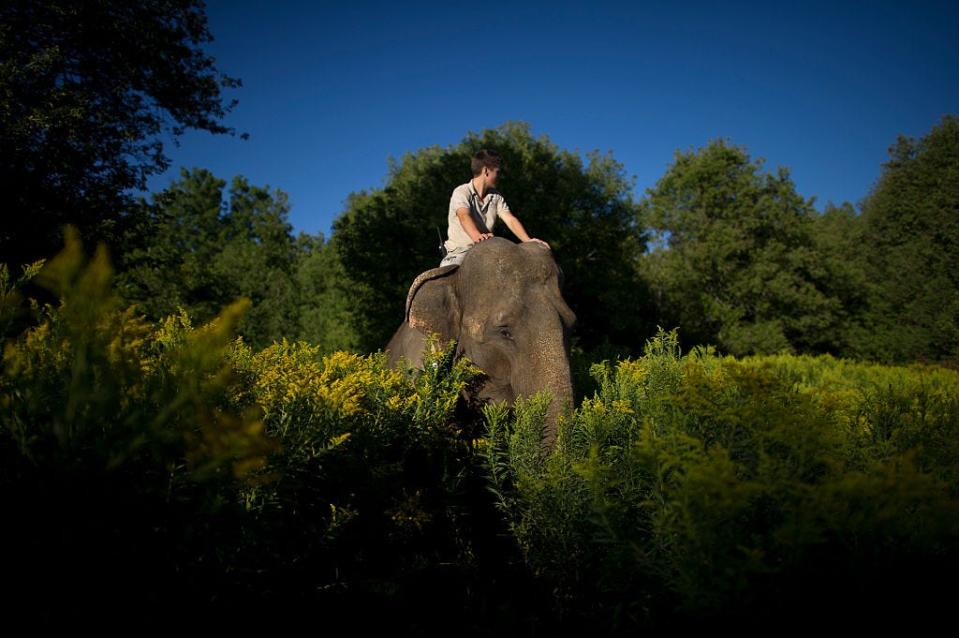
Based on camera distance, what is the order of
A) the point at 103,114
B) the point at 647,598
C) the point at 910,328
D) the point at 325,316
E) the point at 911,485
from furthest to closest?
the point at 325,316 → the point at 910,328 → the point at 103,114 → the point at 647,598 → the point at 911,485

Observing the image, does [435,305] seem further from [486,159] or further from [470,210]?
[486,159]

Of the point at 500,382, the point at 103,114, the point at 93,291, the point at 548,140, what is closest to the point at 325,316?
the point at 548,140

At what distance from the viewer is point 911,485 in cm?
165

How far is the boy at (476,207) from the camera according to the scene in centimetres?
555

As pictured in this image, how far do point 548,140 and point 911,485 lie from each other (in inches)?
1065

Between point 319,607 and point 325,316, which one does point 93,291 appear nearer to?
point 319,607

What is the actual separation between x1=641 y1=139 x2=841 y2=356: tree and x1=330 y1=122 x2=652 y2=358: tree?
3709 millimetres

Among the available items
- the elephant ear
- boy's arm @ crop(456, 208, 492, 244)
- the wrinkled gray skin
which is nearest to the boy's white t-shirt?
boy's arm @ crop(456, 208, 492, 244)

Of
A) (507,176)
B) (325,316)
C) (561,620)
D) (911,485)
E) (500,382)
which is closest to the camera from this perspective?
(911,485)

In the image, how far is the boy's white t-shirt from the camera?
5758 mm

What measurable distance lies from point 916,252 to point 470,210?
102 feet

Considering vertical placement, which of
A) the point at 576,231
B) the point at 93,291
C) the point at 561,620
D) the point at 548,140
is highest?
the point at 548,140

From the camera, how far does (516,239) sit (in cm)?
1862

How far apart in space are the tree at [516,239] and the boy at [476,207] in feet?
30.7
